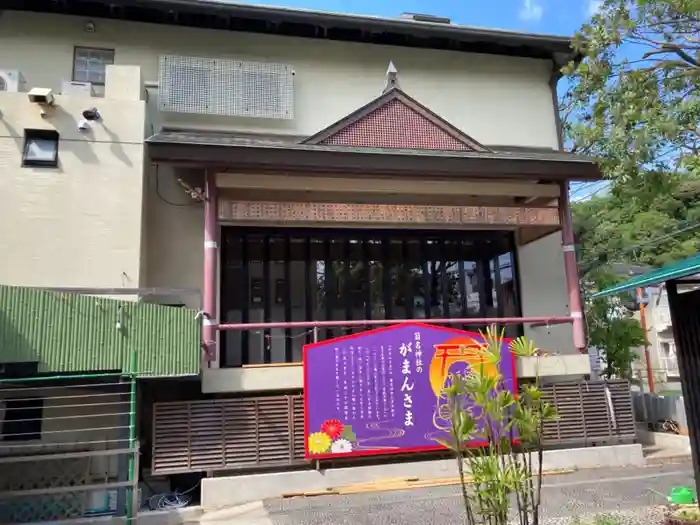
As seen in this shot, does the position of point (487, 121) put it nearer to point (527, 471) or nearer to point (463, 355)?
point (463, 355)

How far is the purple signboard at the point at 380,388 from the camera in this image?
7832 mm

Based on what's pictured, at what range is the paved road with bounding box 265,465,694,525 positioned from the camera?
21.1 feet

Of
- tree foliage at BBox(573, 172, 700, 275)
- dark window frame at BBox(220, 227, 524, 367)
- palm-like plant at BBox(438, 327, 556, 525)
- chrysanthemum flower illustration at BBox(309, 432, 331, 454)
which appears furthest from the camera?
tree foliage at BBox(573, 172, 700, 275)

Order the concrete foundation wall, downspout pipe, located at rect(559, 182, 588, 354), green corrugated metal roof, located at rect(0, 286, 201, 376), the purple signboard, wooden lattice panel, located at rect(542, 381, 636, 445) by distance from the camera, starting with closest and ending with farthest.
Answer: green corrugated metal roof, located at rect(0, 286, 201, 376)
the concrete foundation wall
the purple signboard
wooden lattice panel, located at rect(542, 381, 636, 445)
downspout pipe, located at rect(559, 182, 588, 354)

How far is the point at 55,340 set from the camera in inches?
265

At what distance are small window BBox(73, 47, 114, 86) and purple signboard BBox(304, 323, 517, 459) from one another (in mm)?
6813

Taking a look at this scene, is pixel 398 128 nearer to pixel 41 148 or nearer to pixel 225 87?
pixel 225 87

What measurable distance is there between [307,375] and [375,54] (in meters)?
7.36

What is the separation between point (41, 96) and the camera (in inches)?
329

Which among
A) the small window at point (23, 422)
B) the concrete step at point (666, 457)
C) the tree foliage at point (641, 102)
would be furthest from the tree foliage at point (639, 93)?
the small window at point (23, 422)

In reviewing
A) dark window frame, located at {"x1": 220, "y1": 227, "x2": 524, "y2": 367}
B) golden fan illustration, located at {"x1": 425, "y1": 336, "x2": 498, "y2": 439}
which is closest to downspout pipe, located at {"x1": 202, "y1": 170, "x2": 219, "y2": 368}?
dark window frame, located at {"x1": 220, "y1": 227, "x2": 524, "y2": 367}

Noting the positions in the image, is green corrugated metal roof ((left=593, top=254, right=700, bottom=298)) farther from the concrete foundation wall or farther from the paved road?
the concrete foundation wall

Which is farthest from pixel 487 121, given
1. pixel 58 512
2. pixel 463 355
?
pixel 58 512

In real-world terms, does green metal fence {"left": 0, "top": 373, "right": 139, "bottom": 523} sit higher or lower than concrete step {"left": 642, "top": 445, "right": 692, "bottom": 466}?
higher
